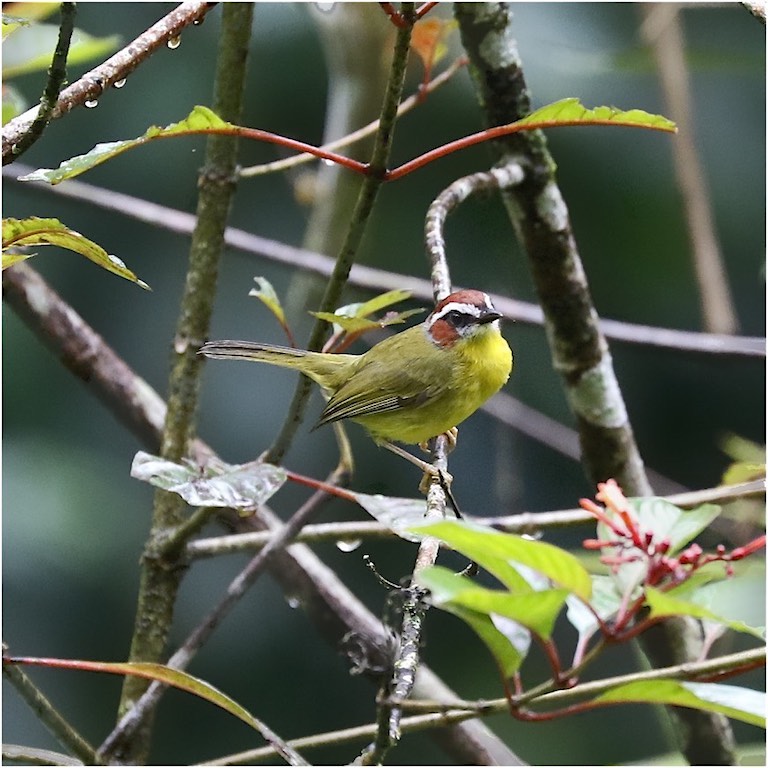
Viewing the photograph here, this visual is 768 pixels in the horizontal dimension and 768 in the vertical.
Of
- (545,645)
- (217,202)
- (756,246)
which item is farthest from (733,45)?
(545,645)

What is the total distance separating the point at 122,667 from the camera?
4.04 ft

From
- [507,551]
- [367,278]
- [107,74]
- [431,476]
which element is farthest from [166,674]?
[367,278]

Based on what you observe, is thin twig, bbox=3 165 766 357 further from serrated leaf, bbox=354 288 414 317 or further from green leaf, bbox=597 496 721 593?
green leaf, bbox=597 496 721 593

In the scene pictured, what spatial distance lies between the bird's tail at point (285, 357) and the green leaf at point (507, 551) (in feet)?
4.69

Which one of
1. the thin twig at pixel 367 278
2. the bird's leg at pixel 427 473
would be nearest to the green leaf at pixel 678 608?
the bird's leg at pixel 427 473

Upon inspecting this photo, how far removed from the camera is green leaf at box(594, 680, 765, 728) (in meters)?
0.86

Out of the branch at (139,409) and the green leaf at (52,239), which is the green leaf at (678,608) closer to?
the green leaf at (52,239)

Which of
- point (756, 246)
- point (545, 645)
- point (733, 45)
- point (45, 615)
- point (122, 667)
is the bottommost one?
point (45, 615)

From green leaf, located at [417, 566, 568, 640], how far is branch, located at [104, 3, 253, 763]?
1.14 meters

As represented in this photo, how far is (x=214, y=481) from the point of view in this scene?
141 cm

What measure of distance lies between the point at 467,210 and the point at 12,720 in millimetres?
2518

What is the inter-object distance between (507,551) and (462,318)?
162cm

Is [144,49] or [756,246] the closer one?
[144,49]

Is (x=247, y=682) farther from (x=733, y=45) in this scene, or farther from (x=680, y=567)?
(x=733, y=45)
